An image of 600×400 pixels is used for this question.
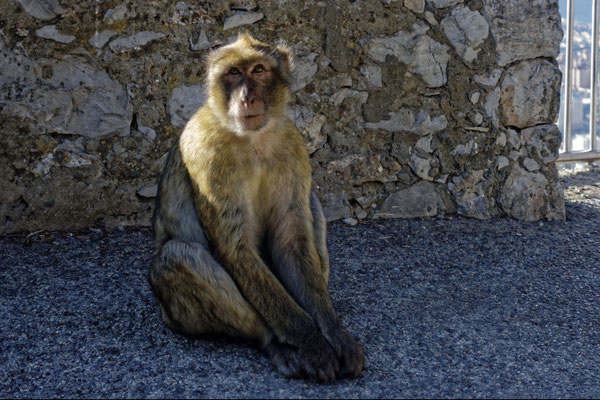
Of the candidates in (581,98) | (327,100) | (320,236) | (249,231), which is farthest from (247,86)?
(581,98)

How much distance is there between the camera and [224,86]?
283cm

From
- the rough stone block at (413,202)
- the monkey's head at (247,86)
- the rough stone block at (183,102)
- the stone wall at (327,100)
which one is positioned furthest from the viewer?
the rough stone block at (413,202)

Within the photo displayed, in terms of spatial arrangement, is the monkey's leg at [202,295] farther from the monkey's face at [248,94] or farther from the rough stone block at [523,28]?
the rough stone block at [523,28]

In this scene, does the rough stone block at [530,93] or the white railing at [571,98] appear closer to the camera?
the rough stone block at [530,93]

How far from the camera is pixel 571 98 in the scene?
5.68m

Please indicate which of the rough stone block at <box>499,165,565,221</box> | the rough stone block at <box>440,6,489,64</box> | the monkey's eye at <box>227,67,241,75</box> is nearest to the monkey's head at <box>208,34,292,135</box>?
the monkey's eye at <box>227,67,241,75</box>

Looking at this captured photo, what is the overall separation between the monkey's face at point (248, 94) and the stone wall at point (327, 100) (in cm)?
140

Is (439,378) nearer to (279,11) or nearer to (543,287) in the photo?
(543,287)

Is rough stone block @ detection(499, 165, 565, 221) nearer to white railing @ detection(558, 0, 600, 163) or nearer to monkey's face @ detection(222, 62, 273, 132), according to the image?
white railing @ detection(558, 0, 600, 163)

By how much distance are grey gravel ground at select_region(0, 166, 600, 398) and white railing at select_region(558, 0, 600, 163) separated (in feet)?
3.96

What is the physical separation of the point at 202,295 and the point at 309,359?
48 cm

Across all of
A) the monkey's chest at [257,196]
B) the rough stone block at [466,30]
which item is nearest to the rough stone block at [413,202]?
the rough stone block at [466,30]

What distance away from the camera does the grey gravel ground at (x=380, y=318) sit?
248 centimetres

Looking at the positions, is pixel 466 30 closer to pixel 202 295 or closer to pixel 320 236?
pixel 320 236
